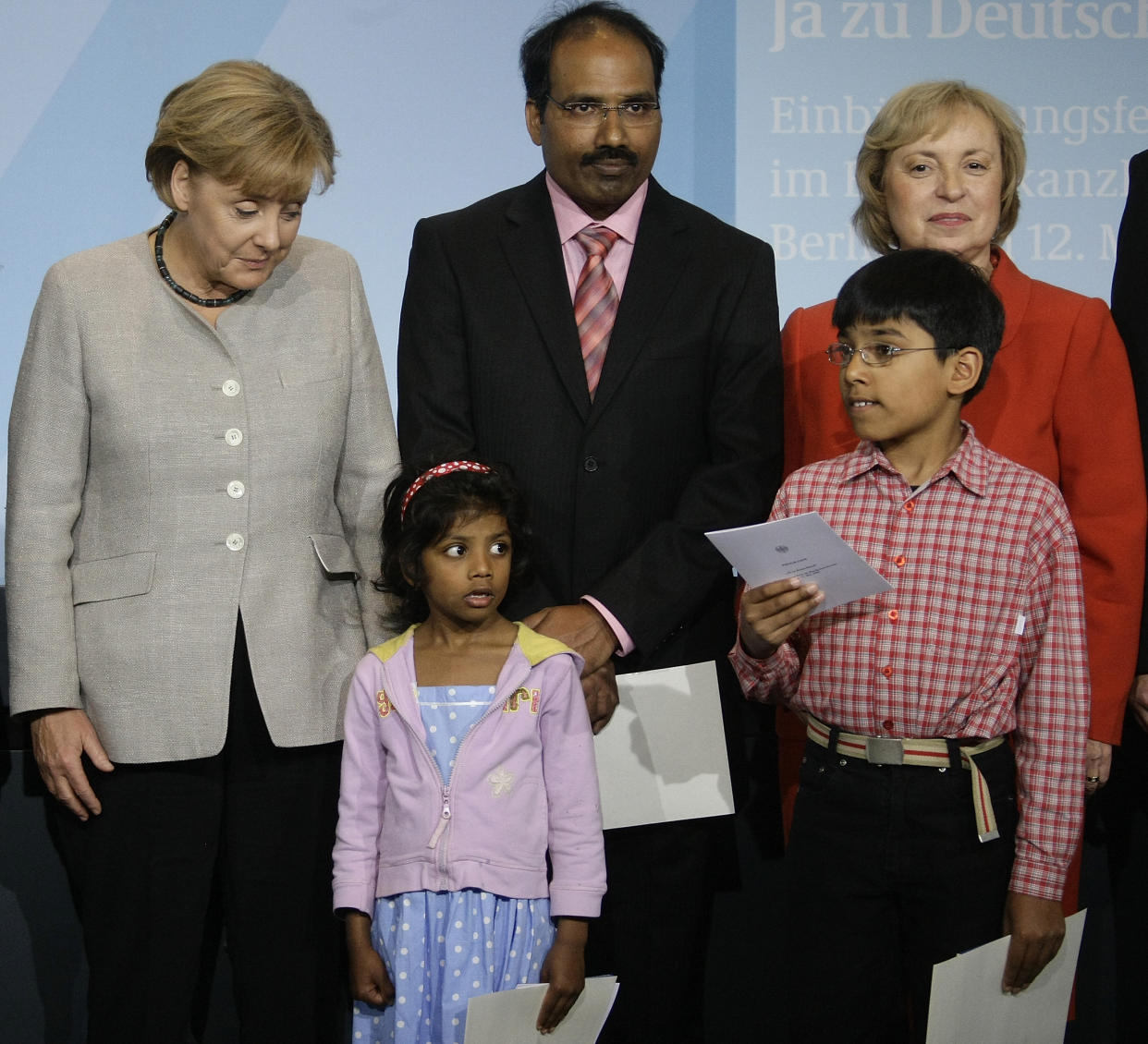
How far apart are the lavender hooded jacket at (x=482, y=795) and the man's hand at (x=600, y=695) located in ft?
0.33

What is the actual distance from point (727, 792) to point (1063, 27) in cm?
213

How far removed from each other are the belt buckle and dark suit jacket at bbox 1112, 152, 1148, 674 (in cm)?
63

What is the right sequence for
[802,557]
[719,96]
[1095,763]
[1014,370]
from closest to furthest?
[802,557] → [1095,763] → [1014,370] → [719,96]

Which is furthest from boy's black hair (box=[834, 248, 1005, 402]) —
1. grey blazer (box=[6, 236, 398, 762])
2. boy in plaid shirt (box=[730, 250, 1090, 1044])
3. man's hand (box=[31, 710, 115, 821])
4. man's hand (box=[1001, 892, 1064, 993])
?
man's hand (box=[31, 710, 115, 821])

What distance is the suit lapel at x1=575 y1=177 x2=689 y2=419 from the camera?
2.45m

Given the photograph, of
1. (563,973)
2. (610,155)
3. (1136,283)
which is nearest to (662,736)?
(563,973)

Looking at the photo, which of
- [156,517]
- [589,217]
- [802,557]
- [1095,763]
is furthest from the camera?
[589,217]

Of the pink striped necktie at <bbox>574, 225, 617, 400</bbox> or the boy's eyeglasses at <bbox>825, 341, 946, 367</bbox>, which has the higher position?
the pink striped necktie at <bbox>574, 225, 617, 400</bbox>

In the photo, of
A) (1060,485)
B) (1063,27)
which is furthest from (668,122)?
(1060,485)

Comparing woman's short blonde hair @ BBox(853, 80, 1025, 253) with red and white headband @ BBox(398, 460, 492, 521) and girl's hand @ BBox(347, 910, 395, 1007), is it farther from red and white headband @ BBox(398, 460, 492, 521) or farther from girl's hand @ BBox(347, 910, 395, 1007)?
girl's hand @ BBox(347, 910, 395, 1007)

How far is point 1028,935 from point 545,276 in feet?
4.34

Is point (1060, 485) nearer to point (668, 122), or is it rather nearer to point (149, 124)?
point (668, 122)

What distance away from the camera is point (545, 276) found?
250 cm

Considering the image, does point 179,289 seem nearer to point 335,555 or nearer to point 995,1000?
point 335,555
